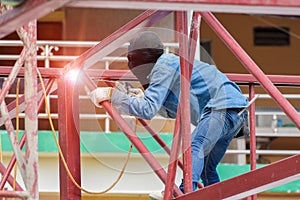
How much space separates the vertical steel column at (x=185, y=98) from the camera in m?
4.89

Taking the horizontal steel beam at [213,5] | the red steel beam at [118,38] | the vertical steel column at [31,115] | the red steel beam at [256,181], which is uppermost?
the horizontal steel beam at [213,5]

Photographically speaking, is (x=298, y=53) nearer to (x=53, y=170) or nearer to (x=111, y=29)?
(x=111, y=29)

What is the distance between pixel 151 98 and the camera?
522 cm

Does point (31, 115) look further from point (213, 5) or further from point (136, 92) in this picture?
point (136, 92)

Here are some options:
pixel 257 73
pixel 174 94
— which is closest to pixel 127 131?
pixel 174 94

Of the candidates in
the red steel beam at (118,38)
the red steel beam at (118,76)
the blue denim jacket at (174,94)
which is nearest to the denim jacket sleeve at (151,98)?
the blue denim jacket at (174,94)

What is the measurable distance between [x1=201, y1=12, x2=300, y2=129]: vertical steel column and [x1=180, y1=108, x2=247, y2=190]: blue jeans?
0.76 m

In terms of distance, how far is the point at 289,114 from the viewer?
15.0 ft

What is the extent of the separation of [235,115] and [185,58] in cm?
85

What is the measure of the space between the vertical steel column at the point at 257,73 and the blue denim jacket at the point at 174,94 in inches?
19.6

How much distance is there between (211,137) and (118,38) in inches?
30.0

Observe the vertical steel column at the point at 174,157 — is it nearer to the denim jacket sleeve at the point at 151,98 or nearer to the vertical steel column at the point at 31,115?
the denim jacket sleeve at the point at 151,98

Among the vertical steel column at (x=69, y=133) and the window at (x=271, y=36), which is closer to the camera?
the vertical steel column at (x=69, y=133)

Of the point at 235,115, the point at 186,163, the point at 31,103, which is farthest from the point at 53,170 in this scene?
the point at 31,103
